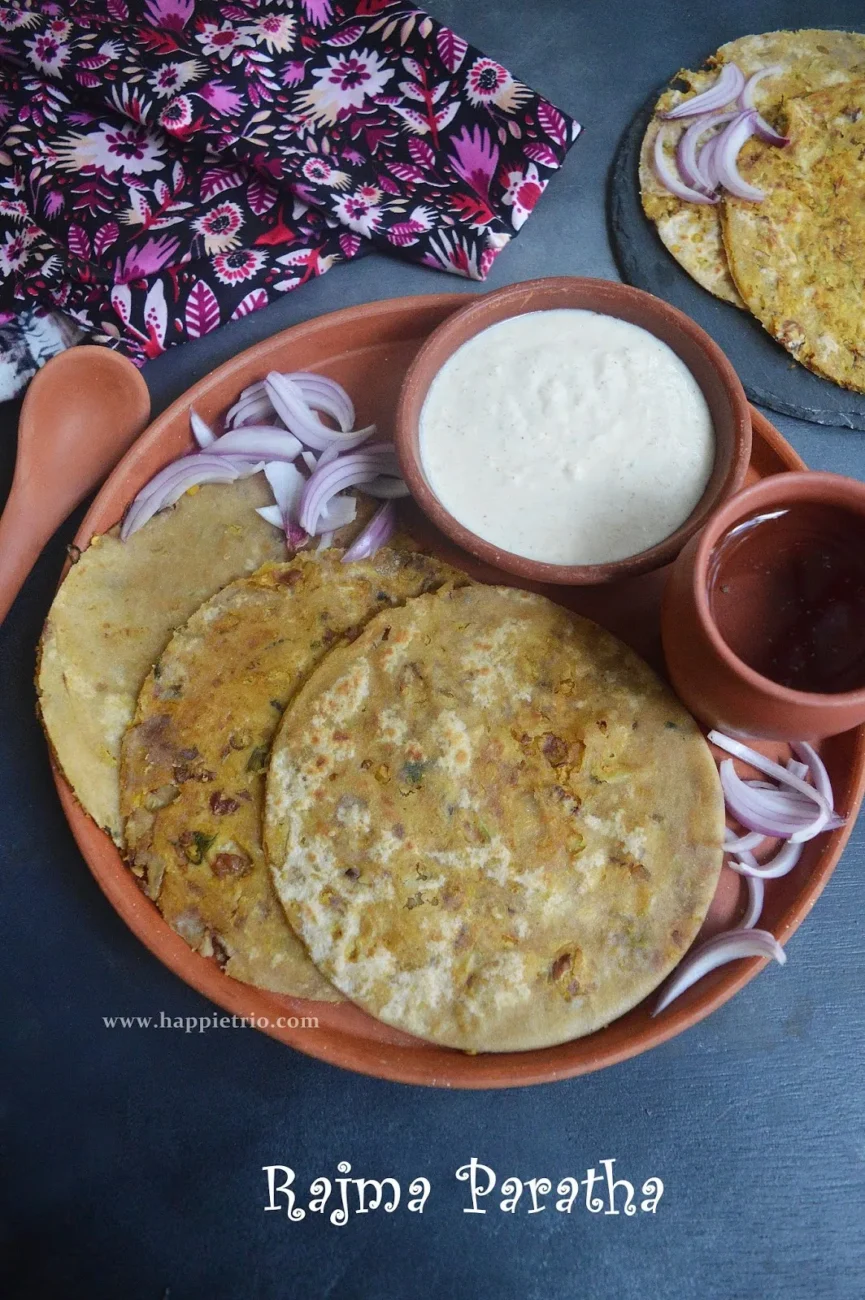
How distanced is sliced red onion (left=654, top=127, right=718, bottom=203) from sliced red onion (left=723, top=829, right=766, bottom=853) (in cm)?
142

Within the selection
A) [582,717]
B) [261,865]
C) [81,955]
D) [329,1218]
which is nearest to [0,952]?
[81,955]

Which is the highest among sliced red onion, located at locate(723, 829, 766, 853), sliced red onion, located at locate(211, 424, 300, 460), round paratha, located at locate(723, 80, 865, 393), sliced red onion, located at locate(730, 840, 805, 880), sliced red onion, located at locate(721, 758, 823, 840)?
round paratha, located at locate(723, 80, 865, 393)

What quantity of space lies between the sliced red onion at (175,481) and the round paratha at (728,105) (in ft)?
3.75

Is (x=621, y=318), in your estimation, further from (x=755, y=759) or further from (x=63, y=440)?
(x=63, y=440)

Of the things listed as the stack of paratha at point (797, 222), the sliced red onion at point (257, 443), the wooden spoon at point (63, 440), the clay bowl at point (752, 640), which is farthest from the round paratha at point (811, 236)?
the wooden spoon at point (63, 440)

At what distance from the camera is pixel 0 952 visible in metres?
2.01

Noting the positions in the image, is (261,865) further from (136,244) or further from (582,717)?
(136,244)

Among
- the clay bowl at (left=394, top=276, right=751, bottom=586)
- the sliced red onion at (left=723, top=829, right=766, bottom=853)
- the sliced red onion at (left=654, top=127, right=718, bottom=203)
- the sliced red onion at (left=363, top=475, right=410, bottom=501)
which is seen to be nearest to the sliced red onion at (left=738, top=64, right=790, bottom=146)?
the sliced red onion at (left=654, top=127, right=718, bottom=203)

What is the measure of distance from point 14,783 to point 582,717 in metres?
1.20

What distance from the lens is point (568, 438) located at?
6.04 ft

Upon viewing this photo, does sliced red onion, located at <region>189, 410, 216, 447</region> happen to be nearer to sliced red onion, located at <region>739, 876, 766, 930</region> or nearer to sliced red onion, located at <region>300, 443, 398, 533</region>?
sliced red onion, located at <region>300, 443, 398, 533</region>

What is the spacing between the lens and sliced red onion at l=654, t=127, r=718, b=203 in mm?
2195

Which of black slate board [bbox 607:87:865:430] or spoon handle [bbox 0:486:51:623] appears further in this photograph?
black slate board [bbox 607:87:865:430]

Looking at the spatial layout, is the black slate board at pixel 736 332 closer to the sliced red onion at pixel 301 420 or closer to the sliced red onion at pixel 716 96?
the sliced red onion at pixel 716 96
